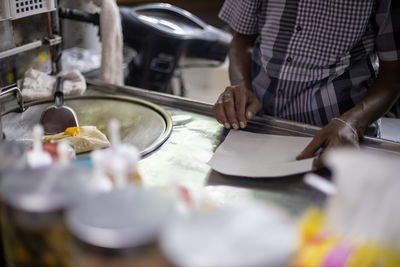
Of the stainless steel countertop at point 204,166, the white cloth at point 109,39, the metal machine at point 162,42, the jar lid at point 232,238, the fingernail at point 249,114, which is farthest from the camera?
the metal machine at point 162,42

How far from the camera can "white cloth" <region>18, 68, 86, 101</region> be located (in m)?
1.49

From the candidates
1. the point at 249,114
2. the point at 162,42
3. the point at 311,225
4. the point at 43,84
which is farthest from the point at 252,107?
the point at 162,42

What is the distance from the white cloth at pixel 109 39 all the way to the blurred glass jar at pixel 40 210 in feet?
3.94

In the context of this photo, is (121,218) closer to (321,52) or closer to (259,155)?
(259,155)

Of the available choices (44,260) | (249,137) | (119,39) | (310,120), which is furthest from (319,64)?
(44,260)

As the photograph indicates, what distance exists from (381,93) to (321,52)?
21cm

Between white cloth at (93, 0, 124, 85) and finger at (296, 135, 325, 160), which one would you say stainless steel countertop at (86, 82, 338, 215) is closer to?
finger at (296, 135, 325, 160)

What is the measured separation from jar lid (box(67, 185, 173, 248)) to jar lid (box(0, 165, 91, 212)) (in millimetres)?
24

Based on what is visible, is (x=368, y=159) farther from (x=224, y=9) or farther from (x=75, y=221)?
(x=224, y=9)

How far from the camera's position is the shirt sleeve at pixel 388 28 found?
51.3 inches

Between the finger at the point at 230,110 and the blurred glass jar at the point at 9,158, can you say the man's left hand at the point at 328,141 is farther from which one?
the blurred glass jar at the point at 9,158

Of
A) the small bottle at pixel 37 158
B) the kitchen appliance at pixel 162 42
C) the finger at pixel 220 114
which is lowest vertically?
the kitchen appliance at pixel 162 42

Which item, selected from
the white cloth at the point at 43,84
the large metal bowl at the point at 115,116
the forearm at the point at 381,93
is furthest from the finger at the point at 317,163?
the white cloth at the point at 43,84

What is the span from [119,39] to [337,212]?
4.62ft
